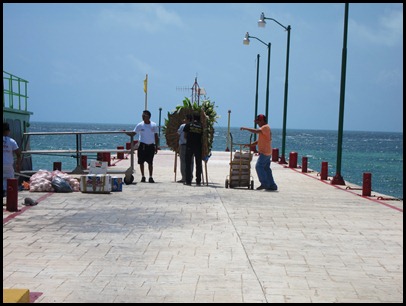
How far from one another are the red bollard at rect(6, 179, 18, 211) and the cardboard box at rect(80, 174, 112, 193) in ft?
12.1

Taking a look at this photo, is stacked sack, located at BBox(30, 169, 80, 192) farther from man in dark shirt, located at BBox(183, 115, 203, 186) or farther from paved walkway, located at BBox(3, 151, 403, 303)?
man in dark shirt, located at BBox(183, 115, 203, 186)

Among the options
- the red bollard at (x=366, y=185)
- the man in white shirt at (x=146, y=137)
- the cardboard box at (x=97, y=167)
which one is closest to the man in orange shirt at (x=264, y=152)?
the red bollard at (x=366, y=185)

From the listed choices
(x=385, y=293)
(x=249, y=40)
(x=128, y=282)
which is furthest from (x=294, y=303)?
(x=249, y=40)

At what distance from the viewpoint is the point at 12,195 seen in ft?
41.5

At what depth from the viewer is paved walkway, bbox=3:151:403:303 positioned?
23.9ft

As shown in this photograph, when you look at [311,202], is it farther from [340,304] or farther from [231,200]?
[340,304]

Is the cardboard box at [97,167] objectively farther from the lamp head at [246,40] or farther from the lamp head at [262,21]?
the lamp head at [246,40]

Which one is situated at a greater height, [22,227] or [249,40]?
[249,40]

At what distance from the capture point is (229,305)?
263 inches

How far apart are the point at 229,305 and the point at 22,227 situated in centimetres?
527

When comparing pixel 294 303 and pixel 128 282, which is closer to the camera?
pixel 294 303

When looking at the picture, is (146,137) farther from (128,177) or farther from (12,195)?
(12,195)

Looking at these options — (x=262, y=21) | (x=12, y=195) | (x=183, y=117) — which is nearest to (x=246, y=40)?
(x=262, y=21)

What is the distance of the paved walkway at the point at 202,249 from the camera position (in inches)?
287
